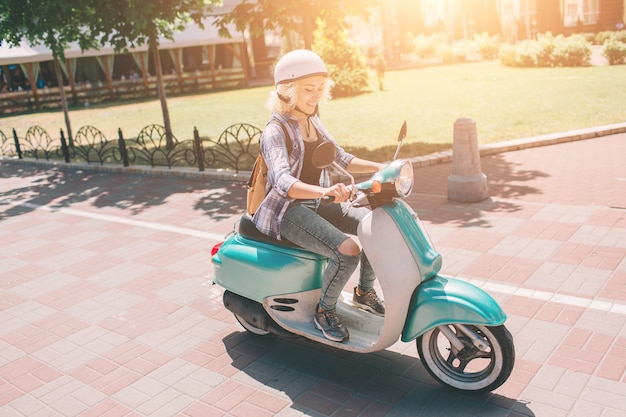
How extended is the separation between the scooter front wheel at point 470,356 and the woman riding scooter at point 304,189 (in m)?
0.48

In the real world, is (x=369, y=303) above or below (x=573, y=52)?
below

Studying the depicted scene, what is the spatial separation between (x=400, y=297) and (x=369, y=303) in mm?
624

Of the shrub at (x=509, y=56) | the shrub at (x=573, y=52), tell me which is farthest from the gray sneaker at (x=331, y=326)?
the shrub at (x=509, y=56)

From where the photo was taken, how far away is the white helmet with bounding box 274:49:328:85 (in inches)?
140

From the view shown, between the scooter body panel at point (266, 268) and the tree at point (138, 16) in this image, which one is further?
the tree at point (138, 16)

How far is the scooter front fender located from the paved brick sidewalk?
0.50m

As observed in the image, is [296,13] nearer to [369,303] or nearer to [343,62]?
[369,303]

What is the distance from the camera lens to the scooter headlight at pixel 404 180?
3.33 meters

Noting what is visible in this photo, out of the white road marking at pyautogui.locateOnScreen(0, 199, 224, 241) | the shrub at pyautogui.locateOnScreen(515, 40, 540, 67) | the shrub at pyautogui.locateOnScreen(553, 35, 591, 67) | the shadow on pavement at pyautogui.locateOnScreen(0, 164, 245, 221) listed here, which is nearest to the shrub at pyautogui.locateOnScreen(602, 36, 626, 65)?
the shrub at pyautogui.locateOnScreen(553, 35, 591, 67)

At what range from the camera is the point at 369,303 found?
398 cm

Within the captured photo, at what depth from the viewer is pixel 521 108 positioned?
15320mm

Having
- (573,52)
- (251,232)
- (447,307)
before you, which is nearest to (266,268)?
(251,232)

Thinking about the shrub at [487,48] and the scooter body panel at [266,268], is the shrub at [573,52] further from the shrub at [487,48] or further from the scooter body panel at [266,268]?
the scooter body panel at [266,268]

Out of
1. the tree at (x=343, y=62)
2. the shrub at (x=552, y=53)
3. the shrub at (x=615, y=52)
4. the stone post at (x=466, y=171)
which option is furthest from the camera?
the shrub at (x=552, y=53)
